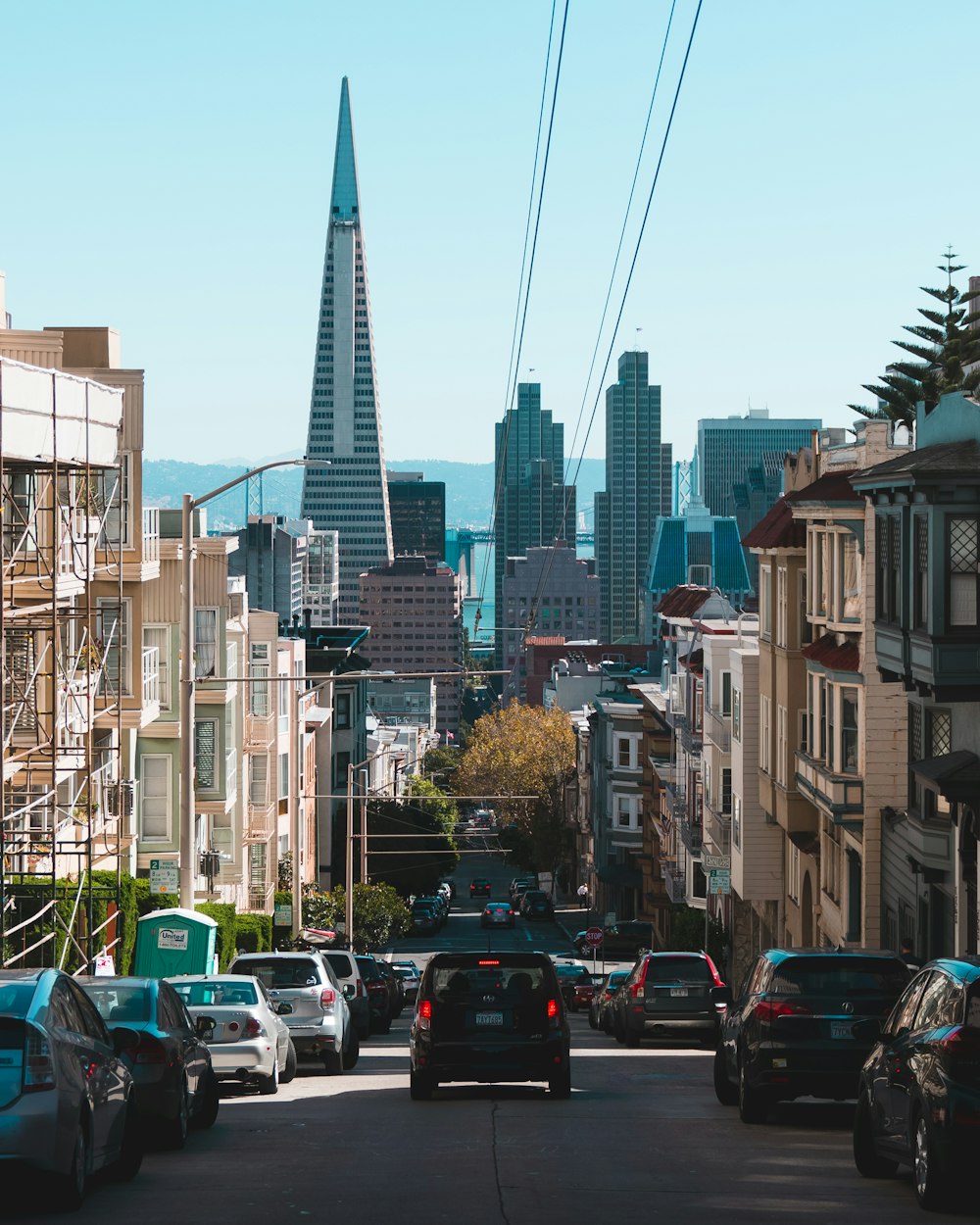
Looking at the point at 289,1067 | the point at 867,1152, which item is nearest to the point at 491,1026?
the point at 289,1067

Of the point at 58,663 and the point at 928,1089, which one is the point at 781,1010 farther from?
the point at 58,663

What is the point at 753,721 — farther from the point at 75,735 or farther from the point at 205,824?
the point at 75,735

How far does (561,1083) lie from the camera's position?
766 inches

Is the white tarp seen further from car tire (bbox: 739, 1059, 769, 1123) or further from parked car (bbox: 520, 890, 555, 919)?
parked car (bbox: 520, 890, 555, 919)

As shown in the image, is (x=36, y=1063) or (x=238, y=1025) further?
(x=238, y=1025)

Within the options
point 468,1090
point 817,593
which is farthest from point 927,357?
point 468,1090

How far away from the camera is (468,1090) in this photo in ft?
69.0

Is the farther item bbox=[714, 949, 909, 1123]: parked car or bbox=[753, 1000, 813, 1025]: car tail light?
bbox=[753, 1000, 813, 1025]: car tail light

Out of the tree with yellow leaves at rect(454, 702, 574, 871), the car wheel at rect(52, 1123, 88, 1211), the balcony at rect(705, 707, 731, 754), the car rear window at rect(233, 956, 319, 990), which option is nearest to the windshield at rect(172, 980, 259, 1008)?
the car rear window at rect(233, 956, 319, 990)

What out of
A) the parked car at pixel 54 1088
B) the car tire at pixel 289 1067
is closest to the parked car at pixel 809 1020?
the parked car at pixel 54 1088

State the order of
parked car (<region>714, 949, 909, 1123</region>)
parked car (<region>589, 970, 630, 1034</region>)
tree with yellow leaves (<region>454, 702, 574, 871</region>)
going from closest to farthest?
parked car (<region>714, 949, 909, 1123</region>) → parked car (<region>589, 970, 630, 1034</region>) → tree with yellow leaves (<region>454, 702, 574, 871</region>)

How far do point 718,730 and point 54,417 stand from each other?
33150 mm

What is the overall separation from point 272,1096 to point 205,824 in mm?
31236

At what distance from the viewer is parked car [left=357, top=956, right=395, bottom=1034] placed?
126 ft
